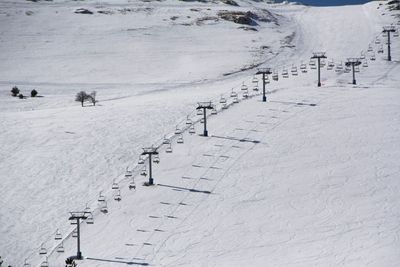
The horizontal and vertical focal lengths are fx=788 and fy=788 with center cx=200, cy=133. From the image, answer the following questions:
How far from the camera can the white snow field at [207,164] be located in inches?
1300

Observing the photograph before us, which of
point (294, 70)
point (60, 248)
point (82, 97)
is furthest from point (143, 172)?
point (294, 70)

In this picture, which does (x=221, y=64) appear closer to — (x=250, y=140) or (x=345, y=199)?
(x=250, y=140)

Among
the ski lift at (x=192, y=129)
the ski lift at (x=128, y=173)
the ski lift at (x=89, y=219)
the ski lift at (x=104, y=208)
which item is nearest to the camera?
the ski lift at (x=89, y=219)

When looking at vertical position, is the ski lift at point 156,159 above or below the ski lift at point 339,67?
below

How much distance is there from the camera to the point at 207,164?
137ft

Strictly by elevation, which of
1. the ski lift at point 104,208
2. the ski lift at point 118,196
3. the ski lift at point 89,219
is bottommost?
the ski lift at point 89,219

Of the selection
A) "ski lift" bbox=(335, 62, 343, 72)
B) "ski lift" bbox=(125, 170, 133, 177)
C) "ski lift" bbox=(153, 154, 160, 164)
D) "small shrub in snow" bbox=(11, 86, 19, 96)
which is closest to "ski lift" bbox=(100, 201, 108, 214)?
"ski lift" bbox=(125, 170, 133, 177)

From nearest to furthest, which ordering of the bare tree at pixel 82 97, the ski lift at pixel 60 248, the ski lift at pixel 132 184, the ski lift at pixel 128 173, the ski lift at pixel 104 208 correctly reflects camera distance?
the ski lift at pixel 60 248, the ski lift at pixel 104 208, the ski lift at pixel 132 184, the ski lift at pixel 128 173, the bare tree at pixel 82 97

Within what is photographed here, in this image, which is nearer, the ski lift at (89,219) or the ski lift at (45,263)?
the ski lift at (45,263)

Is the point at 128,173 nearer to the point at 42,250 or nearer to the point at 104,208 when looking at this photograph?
the point at 104,208

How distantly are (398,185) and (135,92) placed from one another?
29.9 metres

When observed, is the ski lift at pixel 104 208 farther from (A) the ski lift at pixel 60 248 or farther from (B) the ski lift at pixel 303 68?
(B) the ski lift at pixel 303 68

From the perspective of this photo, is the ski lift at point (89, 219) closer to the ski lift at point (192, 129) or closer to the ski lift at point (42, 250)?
the ski lift at point (42, 250)

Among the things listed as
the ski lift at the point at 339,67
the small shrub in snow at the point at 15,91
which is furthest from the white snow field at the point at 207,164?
the small shrub in snow at the point at 15,91
